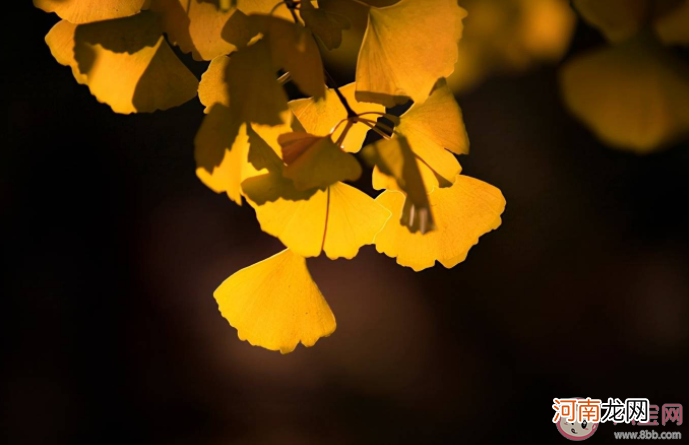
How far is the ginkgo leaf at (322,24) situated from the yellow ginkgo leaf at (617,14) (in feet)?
0.31

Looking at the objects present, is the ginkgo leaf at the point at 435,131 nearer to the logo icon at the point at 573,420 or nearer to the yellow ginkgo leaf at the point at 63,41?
the yellow ginkgo leaf at the point at 63,41

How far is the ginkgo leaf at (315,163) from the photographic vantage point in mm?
214

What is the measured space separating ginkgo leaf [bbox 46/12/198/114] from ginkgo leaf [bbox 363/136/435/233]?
0.11 m

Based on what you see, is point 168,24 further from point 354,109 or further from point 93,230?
point 93,230

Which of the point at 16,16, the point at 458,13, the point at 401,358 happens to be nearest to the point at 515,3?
the point at 458,13

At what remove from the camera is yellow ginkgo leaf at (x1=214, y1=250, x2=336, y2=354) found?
28 cm

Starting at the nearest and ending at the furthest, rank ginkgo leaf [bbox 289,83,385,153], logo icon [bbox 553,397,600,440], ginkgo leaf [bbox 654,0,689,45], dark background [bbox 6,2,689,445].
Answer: ginkgo leaf [bbox 654,0,689,45] < ginkgo leaf [bbox 289,83,385,153] < logo icon [bbox 553,397,600,440] < dark background [bbox 6,2,689,445]

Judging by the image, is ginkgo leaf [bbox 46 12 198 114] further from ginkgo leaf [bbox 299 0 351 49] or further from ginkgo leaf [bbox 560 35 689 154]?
ginkgo leaf [bbox 560 35 689 154]

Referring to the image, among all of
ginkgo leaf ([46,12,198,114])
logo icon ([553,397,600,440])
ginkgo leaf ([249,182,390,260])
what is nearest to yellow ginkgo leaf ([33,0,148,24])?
ginkgo leaf ([46,12,198,114])

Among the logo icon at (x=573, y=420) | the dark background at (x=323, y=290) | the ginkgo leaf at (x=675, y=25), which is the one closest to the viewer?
the ginkgo leaf at (x=675, y=25)

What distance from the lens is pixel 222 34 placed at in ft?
0.74

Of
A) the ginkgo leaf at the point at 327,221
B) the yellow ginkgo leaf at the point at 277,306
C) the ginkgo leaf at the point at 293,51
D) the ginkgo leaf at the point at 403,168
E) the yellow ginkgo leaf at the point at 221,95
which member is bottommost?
the yellow ginkgo leaf at the point at 277,306

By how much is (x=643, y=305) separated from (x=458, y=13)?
1.58 metres

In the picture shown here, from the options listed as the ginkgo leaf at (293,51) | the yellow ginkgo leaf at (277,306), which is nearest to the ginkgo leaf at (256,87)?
the ginkgo leaf at (293,51)
